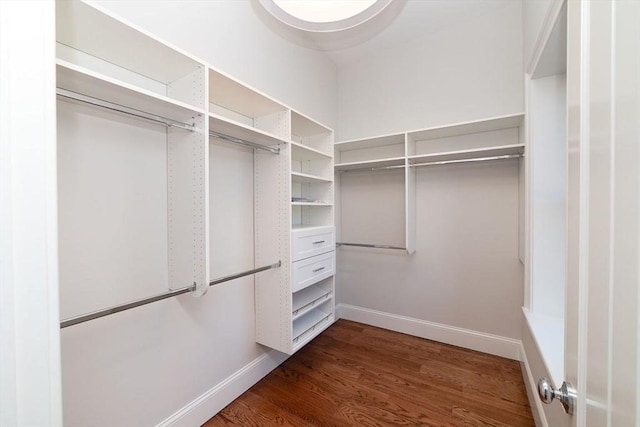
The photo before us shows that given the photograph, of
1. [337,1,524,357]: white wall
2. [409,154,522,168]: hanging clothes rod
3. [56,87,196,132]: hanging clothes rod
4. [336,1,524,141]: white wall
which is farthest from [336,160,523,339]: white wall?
[56,87,196,132]: hanging clothes rod

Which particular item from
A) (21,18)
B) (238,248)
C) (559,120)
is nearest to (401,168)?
(559,120)

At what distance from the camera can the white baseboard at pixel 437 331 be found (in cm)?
230

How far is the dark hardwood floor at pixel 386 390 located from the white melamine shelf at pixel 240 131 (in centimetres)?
184

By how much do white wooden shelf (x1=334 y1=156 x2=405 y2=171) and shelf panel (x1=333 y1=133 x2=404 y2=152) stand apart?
0.22 metres

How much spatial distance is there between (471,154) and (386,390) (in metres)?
2.06

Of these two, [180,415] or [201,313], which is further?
[201,313]

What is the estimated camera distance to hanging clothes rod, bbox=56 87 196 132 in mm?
1052

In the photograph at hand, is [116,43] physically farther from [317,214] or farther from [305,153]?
[317,214]

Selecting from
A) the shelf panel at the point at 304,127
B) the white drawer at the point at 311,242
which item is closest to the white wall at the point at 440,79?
the shelf panel at the point at 304,127

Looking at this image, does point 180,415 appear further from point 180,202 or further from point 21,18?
point 21,18

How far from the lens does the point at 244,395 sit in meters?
1.88

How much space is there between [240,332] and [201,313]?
0.40 metres

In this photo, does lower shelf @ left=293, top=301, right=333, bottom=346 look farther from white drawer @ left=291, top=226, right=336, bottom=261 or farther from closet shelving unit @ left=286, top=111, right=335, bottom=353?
white drawer @ left=291, top=226, right=336, bottom=261

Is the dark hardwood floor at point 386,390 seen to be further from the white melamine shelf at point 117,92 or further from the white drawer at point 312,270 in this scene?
the white melamine shelf at point 117,92
